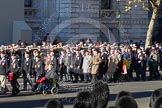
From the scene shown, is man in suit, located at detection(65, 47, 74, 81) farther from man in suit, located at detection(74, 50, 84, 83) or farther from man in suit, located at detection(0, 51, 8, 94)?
man in suit, located at detection(0, 51, 8, 94)

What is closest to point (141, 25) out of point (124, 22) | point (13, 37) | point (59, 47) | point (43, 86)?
point (124, 22)

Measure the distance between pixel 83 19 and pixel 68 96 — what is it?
22.4 m

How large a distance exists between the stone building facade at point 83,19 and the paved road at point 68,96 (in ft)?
52.9

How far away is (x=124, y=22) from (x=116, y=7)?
1.44 meters

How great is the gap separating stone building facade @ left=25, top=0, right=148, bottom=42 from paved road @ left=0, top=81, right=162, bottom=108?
16.1m

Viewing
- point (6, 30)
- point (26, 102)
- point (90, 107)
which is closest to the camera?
point (90, 107)

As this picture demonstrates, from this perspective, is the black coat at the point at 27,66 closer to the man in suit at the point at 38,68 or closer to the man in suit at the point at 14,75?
the man in suit at the point at 38,68

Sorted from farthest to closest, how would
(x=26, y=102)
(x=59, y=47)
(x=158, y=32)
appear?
(x=158, y=32)
(x=59, y=47)
(x=26, y=102)

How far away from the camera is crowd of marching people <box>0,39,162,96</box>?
24734 mm

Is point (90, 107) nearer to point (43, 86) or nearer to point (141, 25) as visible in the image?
point (43, 86)

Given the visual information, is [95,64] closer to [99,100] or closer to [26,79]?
[26,79]

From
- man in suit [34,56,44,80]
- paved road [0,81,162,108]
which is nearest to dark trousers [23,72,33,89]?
man in suit [34,56,44,80]

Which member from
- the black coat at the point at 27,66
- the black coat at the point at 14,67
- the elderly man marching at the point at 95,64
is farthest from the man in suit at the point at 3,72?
the elderly man marching at the point at 95,64

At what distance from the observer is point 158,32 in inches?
2124
